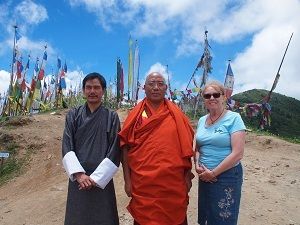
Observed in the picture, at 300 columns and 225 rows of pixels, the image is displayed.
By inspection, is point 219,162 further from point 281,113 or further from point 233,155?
point 281,113

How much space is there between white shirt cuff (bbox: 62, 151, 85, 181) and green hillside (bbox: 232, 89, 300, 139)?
20.6m

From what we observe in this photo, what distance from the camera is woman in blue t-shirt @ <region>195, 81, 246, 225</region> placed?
3139 mm

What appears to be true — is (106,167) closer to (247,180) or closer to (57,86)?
(247,180)

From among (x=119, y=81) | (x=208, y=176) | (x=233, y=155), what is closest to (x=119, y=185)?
(x=208, y=176)

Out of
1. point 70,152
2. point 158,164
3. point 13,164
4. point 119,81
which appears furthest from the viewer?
point 119,81

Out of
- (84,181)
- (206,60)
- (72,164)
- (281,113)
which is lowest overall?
(84,181)

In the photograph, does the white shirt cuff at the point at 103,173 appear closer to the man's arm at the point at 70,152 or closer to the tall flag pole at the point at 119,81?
the man's arm at the point at 70,152

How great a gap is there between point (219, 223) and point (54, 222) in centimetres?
332

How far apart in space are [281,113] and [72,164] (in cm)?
3274

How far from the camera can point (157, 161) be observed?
10.6 ft

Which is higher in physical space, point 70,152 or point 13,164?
point 70,152

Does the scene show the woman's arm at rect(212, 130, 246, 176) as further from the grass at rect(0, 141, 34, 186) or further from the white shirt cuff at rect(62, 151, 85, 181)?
the grass at rect(0, 141, 34, 186)

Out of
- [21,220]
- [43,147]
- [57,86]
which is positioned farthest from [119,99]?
[21,220]

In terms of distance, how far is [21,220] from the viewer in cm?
596
